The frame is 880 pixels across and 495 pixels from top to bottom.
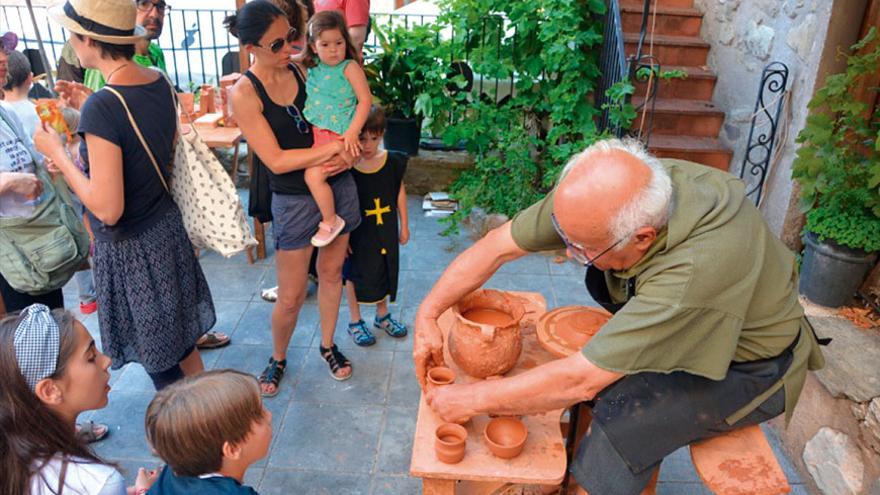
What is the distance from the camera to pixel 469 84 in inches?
240

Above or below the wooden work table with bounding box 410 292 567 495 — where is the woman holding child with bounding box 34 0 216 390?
above

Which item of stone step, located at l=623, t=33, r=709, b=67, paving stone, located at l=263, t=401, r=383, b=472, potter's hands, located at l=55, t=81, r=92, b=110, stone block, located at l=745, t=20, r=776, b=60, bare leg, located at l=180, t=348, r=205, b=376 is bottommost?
paving stone, located at l=263, t=401, r=383, b=472

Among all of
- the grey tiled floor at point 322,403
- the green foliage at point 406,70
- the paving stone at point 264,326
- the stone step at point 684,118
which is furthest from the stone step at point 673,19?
the paving stone at point 264,326

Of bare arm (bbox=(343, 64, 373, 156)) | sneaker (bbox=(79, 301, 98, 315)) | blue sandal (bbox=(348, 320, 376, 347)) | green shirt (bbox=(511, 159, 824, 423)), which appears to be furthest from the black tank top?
sneaker (bbox=(79, 301, 98, 315))

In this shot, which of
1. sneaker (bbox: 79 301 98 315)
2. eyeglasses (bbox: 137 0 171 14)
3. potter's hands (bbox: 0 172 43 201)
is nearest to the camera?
potter's hands (bbox: 0 172 43 201)

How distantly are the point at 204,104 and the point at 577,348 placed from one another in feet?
13.2

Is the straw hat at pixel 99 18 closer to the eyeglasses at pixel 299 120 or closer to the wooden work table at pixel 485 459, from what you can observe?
the eyeglasses at pixel 299 120

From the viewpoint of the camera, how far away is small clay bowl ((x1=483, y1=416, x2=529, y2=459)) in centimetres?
174

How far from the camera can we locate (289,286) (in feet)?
10.2

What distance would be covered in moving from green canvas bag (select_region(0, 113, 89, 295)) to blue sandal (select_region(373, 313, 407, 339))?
5.78 feet

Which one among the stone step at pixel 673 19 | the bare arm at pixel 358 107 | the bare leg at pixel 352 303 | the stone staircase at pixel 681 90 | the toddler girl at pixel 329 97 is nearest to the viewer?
the toddler girl at pixel 329 97

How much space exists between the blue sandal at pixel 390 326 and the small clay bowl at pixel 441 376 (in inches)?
75.3

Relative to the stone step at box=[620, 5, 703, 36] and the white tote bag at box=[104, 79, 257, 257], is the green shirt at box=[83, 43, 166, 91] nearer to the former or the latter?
the white tote bag at box=[104, 79, 257, 257]

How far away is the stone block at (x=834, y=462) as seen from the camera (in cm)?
263
